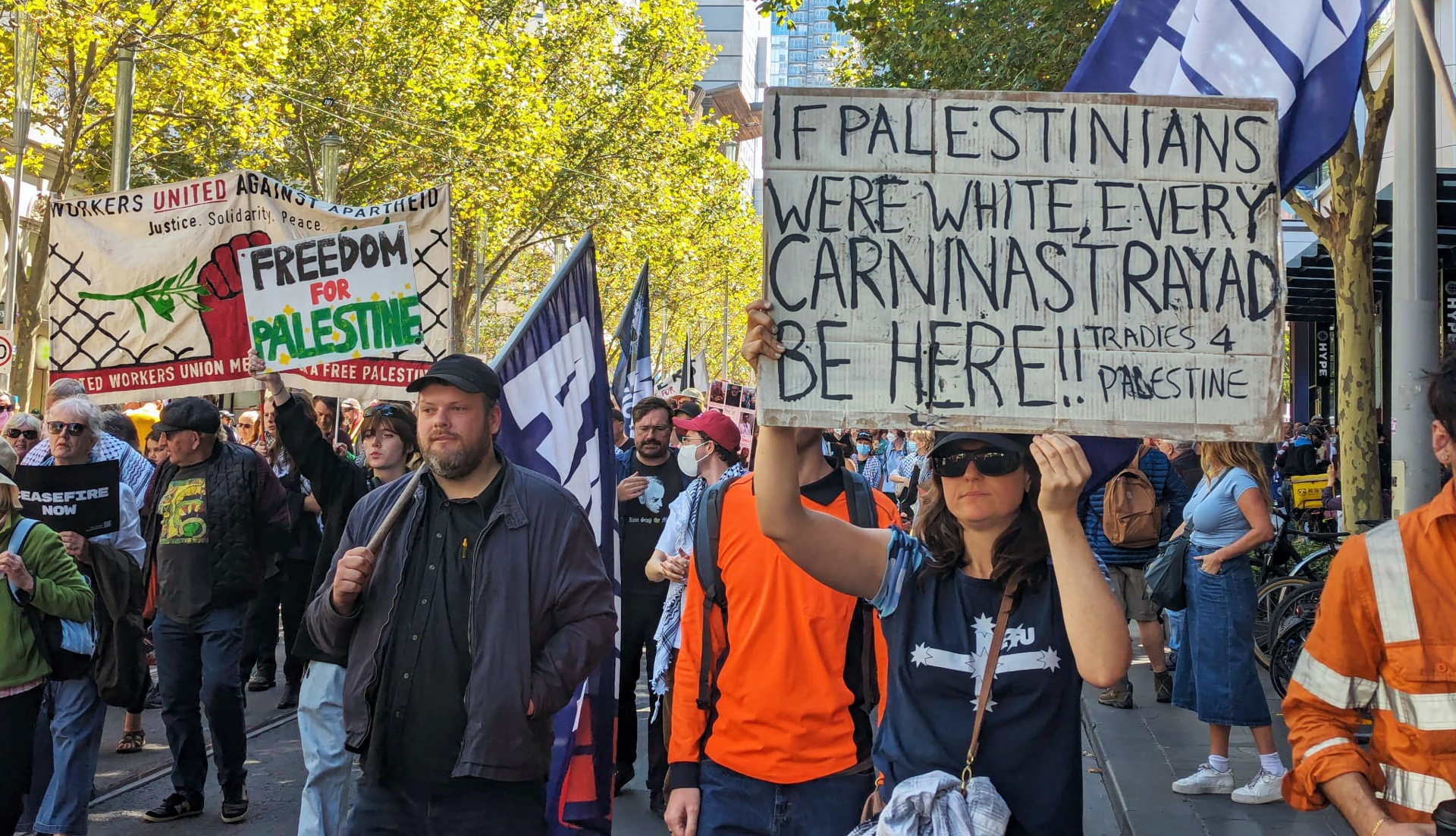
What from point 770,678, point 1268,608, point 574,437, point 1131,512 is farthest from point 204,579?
point 1268,608

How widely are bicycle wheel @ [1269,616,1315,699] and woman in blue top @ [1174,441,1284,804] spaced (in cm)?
162

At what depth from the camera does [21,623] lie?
534cm

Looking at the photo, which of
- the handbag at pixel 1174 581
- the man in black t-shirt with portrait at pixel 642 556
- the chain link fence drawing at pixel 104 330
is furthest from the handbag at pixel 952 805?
the chain link fence drawing at pixel 104 330

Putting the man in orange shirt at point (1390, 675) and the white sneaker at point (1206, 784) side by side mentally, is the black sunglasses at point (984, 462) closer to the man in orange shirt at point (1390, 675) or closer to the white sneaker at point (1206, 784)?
the man in orange shirt at point (1390, 675)

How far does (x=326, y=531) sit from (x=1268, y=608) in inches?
276

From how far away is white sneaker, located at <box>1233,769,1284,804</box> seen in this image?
6.80 m

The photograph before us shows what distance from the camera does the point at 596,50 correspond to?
3800cm

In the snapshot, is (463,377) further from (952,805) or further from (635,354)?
(635,354)

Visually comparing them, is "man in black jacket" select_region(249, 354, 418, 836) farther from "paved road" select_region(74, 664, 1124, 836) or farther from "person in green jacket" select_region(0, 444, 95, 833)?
"person in green jacket" select_region(0, 444, 95, 833)

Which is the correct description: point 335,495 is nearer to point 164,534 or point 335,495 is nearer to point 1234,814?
point 164,534

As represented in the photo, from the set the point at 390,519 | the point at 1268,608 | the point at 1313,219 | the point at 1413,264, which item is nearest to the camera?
the point at 390,519

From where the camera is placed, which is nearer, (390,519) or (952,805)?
(952,805)

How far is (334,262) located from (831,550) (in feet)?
15.9

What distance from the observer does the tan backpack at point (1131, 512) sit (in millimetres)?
9445
